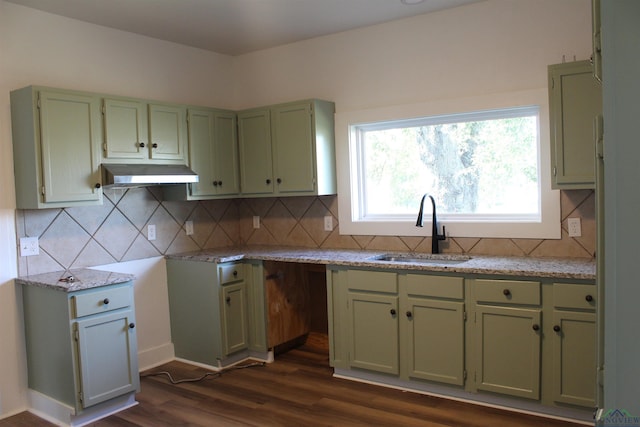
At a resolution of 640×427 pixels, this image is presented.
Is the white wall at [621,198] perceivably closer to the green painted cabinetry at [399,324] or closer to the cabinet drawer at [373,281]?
the green painted cabinetry at [399,324]

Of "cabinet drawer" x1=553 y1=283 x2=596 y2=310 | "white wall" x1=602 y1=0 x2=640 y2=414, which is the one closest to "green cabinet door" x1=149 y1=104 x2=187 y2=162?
"cabinet drawer" x1=553 y1=283 x2=596 y2=310

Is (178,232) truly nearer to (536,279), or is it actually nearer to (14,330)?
(14,330)

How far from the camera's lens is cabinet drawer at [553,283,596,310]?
269cm

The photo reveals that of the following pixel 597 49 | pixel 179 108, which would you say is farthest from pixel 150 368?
pixel 597 49

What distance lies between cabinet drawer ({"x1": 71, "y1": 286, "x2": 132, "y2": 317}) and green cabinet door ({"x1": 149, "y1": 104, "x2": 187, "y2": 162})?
3.37 ft

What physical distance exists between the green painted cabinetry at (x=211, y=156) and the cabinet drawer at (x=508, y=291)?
218 cm

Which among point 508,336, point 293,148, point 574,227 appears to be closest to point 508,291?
point 508,336

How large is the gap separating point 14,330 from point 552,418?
3.22m

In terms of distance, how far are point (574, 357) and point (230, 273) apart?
232 cm

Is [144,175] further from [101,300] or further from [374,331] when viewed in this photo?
[374,331]

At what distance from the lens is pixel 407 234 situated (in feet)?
12.6

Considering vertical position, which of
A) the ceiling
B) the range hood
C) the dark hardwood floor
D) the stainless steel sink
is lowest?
the dark hardwood floor

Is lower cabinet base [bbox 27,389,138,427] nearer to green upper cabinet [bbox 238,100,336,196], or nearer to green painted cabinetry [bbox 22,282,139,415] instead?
green painted cabinetry [bbox 22,282,139,415]

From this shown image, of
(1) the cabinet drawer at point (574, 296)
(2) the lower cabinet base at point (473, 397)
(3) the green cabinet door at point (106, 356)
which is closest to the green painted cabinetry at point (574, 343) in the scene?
(1) the cabinet drawer at point (574, 296)
